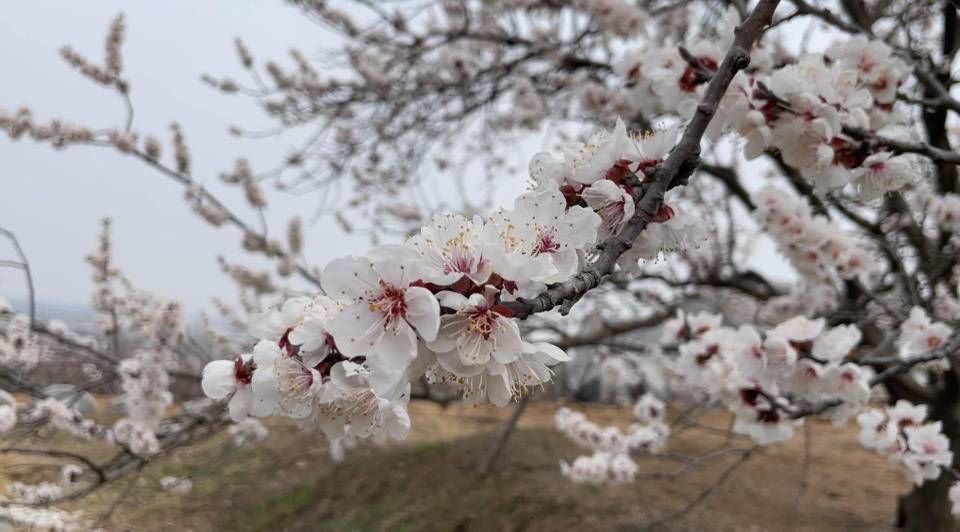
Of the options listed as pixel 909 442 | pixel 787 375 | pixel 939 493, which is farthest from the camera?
pixel 939 493

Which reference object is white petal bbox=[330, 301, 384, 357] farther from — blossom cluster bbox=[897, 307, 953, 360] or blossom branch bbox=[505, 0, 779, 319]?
blossom cluster bbox=[897, 307, 953, 360]

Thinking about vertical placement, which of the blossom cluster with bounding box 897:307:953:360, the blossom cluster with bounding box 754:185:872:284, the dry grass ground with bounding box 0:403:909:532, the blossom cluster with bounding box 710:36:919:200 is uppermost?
the blossom cluster with bounding box 754:185:872:284

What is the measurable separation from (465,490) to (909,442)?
2498 mm

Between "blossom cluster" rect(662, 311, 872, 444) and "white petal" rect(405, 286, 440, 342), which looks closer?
"white petal" rect(405, 286, 440, 342)

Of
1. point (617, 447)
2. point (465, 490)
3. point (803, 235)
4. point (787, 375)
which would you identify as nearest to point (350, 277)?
point (787, 375)

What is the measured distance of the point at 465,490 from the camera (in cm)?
354

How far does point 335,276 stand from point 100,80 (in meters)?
2.27

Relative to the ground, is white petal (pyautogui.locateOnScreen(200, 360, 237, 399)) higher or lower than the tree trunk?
lower

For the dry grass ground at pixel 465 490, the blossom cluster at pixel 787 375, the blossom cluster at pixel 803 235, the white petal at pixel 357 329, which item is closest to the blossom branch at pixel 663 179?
the white petal at pixel 357 329

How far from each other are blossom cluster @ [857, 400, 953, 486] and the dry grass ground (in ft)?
2.67

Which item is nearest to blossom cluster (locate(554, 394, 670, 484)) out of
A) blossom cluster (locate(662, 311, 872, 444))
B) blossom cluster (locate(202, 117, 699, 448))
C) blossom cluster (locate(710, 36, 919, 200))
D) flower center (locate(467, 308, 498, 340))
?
blossom cluster (locate(662, 311, 872, 444))

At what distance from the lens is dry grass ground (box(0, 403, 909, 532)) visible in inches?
113

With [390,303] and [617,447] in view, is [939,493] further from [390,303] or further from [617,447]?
[390,303]

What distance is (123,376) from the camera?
2.19m
